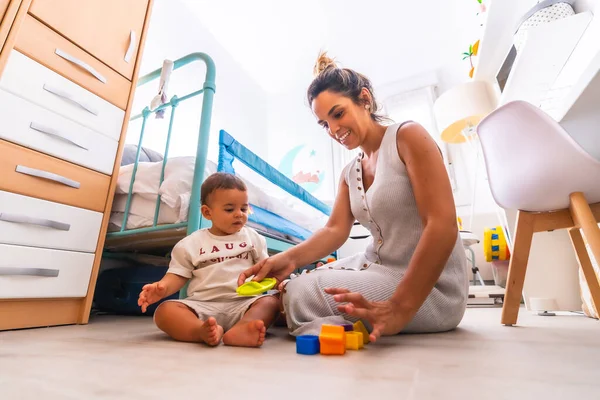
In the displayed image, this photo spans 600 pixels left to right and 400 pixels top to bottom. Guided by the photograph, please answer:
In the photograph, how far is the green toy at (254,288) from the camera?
0.72 meters

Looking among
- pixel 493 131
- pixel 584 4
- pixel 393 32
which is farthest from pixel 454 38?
pixel 493 131

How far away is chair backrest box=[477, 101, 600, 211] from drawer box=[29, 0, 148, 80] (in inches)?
50.9

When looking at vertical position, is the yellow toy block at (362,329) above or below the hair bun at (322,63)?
below

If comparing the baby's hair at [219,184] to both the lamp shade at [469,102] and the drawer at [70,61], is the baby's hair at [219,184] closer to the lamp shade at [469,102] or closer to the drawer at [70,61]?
the drawer at [70,61]

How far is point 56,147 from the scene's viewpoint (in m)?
1.01

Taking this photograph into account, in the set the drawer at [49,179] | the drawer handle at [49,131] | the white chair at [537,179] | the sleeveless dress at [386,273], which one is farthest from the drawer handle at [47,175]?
the white chair at [537,179]

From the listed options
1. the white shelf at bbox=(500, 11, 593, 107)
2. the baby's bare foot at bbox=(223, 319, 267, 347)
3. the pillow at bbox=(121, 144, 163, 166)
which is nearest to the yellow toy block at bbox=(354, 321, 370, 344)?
the baby's bare foot at bbox=(223, 319, 267, 347)

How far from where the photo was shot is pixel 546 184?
815mm

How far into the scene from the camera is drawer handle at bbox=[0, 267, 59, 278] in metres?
0.86

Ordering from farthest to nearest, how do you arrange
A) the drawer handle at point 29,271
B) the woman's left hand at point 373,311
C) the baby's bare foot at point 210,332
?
the drawer handle at point 29,271 < the baby's bare foot at point 210,332 < the woman's left hand at point 373,311

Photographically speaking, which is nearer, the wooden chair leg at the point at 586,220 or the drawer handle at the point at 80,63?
the wooden chair leg at the point at 586,220

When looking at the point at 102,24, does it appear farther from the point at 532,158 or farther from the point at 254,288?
the point at 532,158

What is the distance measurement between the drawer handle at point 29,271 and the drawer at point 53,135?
347 millimetres

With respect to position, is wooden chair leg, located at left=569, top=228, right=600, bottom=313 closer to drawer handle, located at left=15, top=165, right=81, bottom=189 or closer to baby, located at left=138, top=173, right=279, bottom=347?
baby, located at left=138, top=173, right=279, bottom=347
